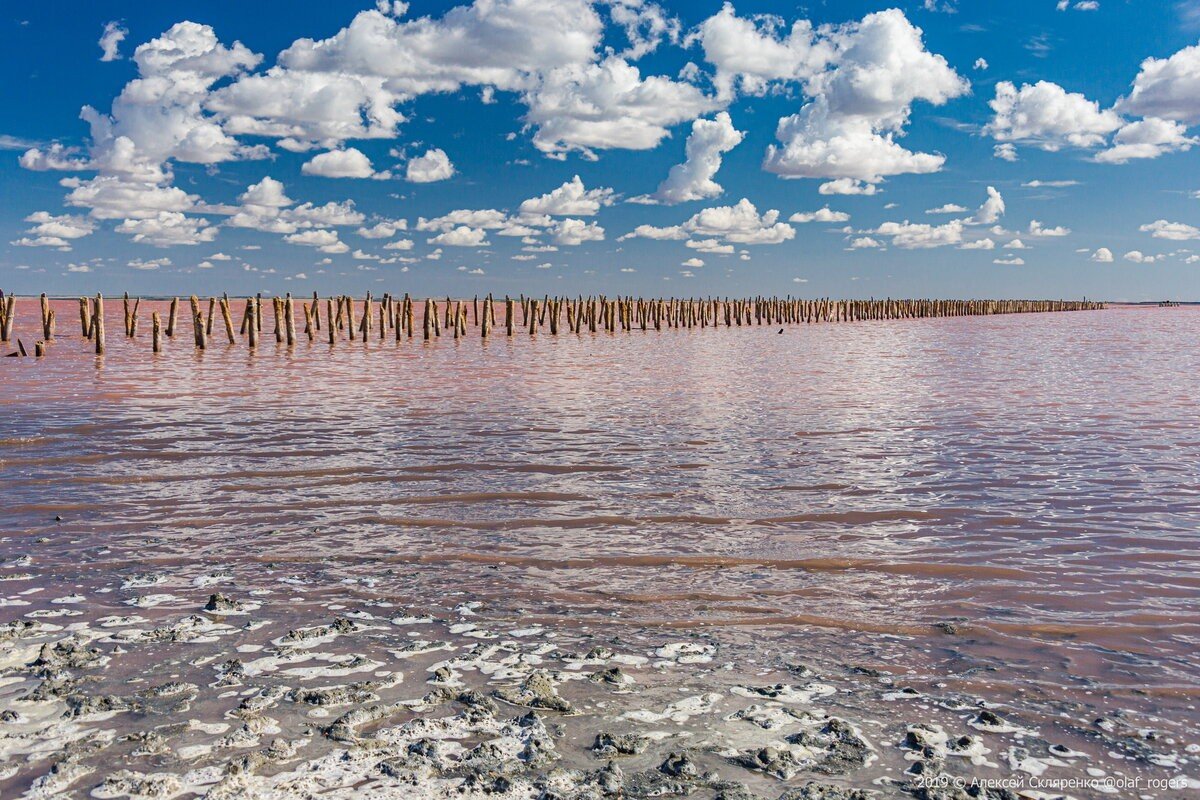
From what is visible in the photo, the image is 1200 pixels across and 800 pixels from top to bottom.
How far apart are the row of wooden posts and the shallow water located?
17.6 m

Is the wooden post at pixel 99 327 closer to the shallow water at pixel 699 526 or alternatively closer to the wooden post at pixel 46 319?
the wooden post at pixel 46 319

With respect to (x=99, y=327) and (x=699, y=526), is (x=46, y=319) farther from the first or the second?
(x=699, y=526)

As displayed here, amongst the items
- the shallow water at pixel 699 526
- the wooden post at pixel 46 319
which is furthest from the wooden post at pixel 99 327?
the shallow water at pixel 699 526

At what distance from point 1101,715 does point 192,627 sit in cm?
407

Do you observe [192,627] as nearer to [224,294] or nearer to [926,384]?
[926,384]

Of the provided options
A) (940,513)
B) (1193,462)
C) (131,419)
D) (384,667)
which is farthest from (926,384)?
(384,667)

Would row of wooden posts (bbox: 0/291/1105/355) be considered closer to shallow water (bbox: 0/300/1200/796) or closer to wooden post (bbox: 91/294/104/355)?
wooden post (bbox: 91/294/104/355)

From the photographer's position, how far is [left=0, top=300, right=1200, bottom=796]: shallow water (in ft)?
13.6

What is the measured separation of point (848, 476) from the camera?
26.7 ft

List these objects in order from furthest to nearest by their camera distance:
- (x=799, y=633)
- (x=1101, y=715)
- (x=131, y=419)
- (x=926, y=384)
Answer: (x=926, y=384) → (x=131, y=419) → (x=799, y=633) → (x=1101, y=715)

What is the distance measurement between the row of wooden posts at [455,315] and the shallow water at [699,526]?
1760 centimetres

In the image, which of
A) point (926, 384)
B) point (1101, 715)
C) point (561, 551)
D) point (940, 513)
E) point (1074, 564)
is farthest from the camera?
point (926, 384)

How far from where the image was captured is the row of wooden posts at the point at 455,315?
30.5m

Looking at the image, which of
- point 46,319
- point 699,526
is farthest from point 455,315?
point 699,526
